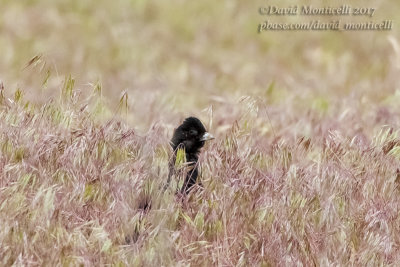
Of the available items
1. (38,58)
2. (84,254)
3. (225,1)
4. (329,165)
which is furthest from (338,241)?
(225,1)

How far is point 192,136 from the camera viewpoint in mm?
8992

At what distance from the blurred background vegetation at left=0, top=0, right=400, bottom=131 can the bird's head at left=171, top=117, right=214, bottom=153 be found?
6.02 feet

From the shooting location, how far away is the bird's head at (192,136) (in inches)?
354

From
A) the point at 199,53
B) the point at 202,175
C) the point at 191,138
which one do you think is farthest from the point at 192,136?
the point at 199,53

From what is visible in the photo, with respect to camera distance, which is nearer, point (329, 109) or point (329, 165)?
point (329, 165)

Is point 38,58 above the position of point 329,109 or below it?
above

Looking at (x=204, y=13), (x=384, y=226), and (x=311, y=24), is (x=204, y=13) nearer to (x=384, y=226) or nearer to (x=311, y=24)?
(x=311, y=24)

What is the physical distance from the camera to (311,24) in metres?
13.8

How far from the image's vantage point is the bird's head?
8.99 m

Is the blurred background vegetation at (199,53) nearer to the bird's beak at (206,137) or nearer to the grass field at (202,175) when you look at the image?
the grass field at (202,175)

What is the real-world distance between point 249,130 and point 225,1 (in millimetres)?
6156

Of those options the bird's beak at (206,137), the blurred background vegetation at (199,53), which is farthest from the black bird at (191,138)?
the blurred background vegetation at (199,53)

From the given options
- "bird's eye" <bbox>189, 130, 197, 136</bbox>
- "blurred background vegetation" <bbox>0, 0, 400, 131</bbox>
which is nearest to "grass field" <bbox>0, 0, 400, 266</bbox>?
"blurred background vegetation" <bbox>0, 0, 400, 131</bbox>

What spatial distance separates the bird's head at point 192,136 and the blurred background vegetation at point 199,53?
1.84m
